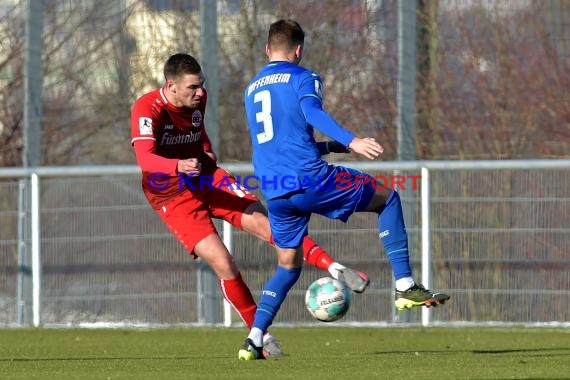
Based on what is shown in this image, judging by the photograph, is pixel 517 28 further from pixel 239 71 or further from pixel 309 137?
pixel 309 137

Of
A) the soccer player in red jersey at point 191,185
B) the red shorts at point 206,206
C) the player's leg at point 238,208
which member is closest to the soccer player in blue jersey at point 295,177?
the soccer player in red jersey at point 191,185

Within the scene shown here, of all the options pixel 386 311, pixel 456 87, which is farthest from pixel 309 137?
pixel 456 87

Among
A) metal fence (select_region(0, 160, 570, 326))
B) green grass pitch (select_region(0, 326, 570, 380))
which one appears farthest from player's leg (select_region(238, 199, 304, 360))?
metal fence (select_region(0, 160, 570, 326))

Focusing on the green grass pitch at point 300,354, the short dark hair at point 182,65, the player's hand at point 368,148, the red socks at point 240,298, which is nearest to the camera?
the player's hand at point 368,148

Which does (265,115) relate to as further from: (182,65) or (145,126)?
(145,126)

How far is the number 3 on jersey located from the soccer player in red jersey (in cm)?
105

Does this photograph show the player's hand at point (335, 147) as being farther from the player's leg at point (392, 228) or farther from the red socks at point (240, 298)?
the red socks at point (240, 298)

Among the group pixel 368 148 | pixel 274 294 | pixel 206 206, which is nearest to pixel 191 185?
pixel 206 206

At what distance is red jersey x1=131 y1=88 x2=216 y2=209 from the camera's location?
957 centimetres

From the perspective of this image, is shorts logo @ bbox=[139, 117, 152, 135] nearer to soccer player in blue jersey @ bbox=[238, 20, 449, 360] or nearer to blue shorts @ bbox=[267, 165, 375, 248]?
soccer player in blue jersey @ bbox=[238, 20, 449, 360]

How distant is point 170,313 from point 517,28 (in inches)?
178

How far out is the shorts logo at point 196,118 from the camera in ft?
32.7

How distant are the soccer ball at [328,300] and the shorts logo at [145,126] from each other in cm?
162

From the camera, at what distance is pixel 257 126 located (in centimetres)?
850
